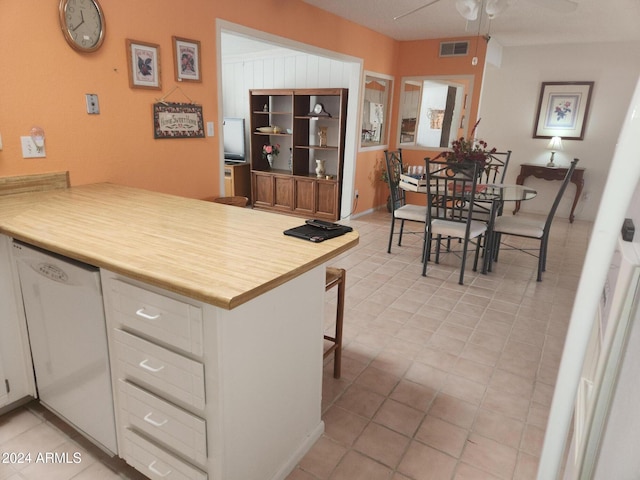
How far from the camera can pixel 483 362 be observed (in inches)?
95.2

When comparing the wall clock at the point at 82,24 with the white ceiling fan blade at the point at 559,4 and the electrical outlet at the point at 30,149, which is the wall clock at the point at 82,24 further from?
the white ceiling fan blade at the point at 559,4

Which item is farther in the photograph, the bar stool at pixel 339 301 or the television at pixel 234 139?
the television at pixel 234 139

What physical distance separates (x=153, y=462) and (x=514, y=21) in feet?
17.0

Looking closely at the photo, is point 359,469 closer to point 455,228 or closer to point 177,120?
point 455,228

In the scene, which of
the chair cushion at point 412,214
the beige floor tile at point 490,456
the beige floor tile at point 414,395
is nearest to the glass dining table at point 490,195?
the chair cushion at point 412,214

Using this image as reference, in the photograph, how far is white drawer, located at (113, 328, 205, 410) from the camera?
1.21 m

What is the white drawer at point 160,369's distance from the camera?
1205 millimetres

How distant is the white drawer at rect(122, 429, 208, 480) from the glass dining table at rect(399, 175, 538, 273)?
2956 millimetres

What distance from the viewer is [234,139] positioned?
6.23 meters

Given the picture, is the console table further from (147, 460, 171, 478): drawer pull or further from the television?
(147, 460, 171, 478): drawer pull

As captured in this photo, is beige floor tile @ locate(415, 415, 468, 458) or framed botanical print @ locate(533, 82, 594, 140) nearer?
beige floor tile @ locate(415, 415, 468, 458)

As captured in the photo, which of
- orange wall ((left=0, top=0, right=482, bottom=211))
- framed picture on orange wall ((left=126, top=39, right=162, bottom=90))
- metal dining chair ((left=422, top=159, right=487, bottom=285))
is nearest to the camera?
orange wall ((left=0, top=0, right=482, bottom=211))

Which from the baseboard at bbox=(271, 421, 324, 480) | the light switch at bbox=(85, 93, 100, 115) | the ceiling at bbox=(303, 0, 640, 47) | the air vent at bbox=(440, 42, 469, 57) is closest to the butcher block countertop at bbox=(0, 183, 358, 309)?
→ the light switch at bbox=(85, 93, 100, 115)

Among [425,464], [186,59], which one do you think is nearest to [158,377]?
[425,464]
